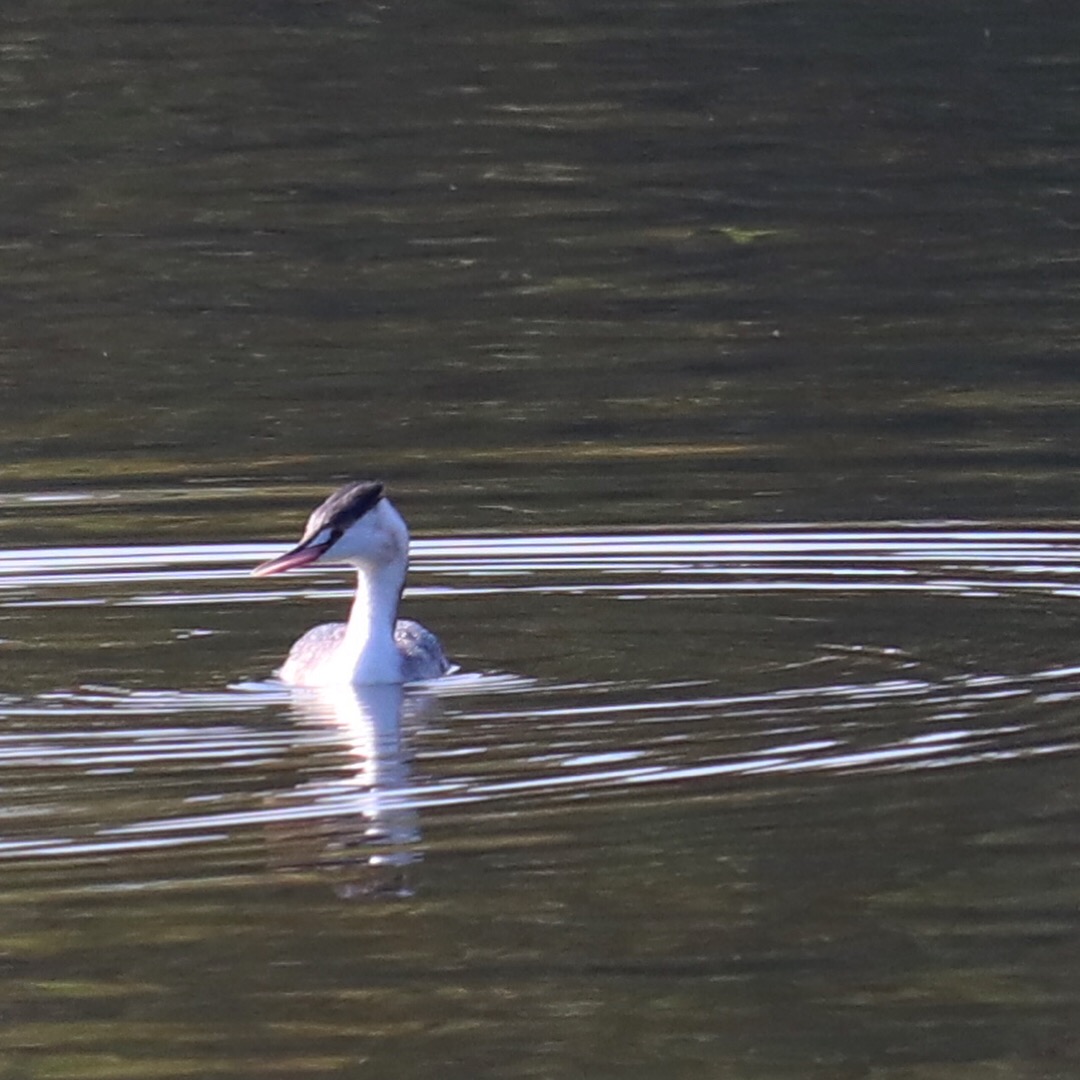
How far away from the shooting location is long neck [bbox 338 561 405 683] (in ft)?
42.1

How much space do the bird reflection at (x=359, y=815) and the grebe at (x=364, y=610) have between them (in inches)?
18.2

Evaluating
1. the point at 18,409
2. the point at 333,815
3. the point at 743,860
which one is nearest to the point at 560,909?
the point at 743,860

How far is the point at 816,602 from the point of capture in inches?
533

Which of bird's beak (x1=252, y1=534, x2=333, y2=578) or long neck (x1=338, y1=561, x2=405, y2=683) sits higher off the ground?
bird's beak (x1=252, y1=534, x2=333, y2=578)

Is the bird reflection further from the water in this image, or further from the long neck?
the long neck

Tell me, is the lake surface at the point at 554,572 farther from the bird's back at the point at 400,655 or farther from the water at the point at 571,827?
the bird's back at the point at 400,655

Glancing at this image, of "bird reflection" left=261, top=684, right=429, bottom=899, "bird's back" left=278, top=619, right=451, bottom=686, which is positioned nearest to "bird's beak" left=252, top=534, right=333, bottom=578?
"bird's back" left=278, top=619, right=451, bottom=686

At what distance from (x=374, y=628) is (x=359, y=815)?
2.53m

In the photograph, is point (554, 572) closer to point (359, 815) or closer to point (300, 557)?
point (300, 557)

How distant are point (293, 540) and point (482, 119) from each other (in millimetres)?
14522

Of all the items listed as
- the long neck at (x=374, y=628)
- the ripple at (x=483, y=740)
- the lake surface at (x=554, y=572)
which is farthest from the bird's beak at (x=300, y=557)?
the ripple at (x=483, y=740)

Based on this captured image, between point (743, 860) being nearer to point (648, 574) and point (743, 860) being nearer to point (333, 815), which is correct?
point (333, 815)

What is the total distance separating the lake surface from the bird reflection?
0.03 metres

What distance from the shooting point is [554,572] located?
1431 centimetres
